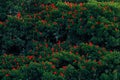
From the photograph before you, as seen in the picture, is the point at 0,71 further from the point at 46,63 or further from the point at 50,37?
the point at 50,37

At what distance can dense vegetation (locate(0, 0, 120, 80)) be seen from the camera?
7.42m

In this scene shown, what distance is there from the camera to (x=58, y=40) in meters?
8.95

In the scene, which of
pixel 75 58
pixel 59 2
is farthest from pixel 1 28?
pixel 75 58

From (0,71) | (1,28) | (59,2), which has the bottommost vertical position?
(0,71)

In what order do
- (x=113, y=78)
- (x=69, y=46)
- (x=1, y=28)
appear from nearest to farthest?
(x=113, y=78), (x=69, y=46), (x=1, y=28)

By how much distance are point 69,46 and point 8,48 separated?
169cm

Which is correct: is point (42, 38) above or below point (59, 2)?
below

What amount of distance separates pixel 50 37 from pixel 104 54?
1.79 meters

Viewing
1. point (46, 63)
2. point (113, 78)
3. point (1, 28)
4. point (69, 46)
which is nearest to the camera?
point (113, 78)

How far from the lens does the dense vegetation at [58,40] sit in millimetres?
7418

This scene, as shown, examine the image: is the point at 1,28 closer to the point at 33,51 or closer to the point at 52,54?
the point at 33,51

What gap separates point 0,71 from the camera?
7.73 meters

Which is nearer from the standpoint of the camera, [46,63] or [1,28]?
[46,63]

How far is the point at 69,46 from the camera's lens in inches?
334
